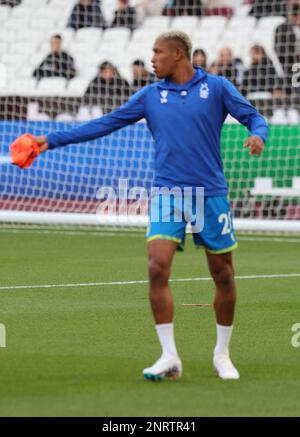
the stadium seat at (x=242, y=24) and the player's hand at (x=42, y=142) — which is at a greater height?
the stadium seat at (x=242, y=24)

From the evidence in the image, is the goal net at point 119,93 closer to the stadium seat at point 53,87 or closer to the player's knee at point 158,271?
the stadium seat at point 53,87

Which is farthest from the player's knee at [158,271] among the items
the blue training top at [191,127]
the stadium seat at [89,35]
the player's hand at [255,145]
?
the stadium seat at [89,35]

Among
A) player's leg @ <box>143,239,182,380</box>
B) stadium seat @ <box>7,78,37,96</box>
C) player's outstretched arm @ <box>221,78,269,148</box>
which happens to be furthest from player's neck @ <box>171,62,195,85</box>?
stadium seat @ <box>7,78,37,96</box>

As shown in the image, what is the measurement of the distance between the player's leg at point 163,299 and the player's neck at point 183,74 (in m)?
1.02

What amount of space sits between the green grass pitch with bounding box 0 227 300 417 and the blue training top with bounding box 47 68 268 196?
1.22m

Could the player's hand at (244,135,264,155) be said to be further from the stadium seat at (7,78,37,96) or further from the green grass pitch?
the stadium seat at (7,78,37,96)

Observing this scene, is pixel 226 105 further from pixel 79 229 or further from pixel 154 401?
pixel 79 229

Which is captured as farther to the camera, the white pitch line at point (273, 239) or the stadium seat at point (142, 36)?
the stadium seat at point (142, 36)

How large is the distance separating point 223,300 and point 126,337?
1517 millimetres

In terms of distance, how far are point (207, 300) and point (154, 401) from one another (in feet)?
15.4

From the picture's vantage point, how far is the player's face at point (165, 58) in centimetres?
815

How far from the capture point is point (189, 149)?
26.5ft

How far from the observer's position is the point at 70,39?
2388cm

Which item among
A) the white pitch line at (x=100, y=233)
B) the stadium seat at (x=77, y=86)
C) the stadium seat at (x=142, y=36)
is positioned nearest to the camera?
the white pitch line at (x=100, y=233)
